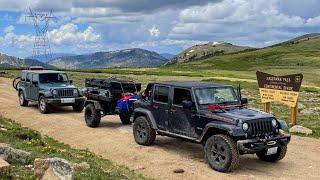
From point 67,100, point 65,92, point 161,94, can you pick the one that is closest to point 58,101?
point 67,100

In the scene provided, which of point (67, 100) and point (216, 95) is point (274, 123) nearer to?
point (216, 95)

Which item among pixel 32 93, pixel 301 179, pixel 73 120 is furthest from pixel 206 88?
pixel 32 93

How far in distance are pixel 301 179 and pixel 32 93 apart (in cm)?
1857

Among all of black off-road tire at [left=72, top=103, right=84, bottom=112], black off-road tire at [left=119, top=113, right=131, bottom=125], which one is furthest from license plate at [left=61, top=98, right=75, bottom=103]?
black off-road tire at [left=119, top=113, right=131, bottom=125]

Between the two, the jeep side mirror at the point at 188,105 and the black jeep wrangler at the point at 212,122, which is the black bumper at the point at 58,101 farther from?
the jeep side mirror at the point at 188,105

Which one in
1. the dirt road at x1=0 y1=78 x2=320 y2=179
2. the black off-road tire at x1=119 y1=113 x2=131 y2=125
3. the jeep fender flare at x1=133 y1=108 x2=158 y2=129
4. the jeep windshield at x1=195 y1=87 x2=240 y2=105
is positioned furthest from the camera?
the black off-road tire at x1=119 y1=113 x2=131 y2=125

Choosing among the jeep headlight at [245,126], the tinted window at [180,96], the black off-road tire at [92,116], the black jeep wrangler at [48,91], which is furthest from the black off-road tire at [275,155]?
the black jeep wrangler at [48,91]

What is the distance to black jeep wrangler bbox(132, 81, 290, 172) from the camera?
1322cm

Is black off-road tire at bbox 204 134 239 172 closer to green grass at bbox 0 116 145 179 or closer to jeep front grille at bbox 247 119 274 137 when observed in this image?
jeep front grille at bbox 247 119 274 137

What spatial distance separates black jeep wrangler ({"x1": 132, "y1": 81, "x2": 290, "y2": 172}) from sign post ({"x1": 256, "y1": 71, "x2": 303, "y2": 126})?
6.02 metres

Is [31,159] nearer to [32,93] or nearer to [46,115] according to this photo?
[46,115]

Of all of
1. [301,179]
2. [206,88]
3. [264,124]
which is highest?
[206,88]

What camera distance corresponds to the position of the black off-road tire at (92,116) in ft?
68.6

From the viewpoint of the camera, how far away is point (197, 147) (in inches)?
660
